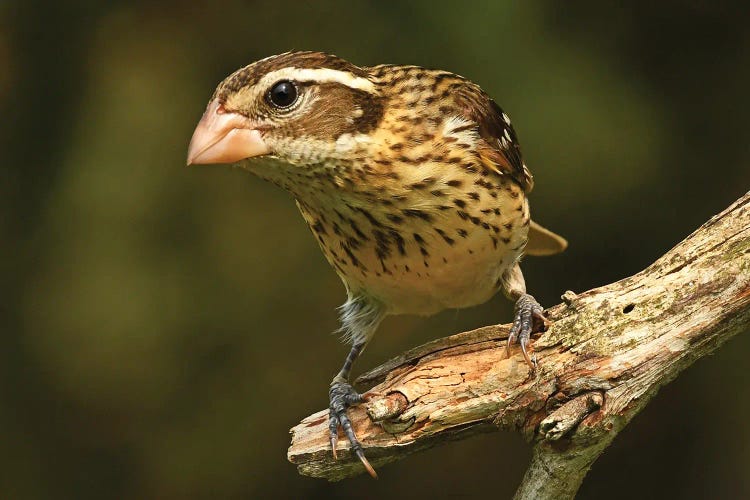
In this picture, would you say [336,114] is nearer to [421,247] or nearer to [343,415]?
[421,247]

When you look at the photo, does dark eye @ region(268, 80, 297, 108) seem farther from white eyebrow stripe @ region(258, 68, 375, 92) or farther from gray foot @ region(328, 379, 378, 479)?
gray foot @ region(328, 379, 378, 479)

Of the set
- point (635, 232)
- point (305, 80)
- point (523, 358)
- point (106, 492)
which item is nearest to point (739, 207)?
point (523, 358)

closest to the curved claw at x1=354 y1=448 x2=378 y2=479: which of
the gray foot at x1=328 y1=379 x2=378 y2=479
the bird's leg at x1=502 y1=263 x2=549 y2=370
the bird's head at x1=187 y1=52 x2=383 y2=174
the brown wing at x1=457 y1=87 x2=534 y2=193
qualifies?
the gray foot at x1=328 y1=379 x2=378 y2=479

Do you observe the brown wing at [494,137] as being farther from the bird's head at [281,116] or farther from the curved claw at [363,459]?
the curved claw at [363,459]

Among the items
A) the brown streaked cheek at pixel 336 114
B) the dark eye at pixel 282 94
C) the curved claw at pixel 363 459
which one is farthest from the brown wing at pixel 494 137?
the curved claw at pixel 363 459

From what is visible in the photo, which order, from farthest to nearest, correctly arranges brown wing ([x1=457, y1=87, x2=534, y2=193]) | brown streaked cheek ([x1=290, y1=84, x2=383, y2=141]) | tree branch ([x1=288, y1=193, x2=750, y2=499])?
brown wing ([x1=457, y1=87, x2=534, y2=193]) < brown streaked cheek ([x1=290, y1=84, x2=383, y2=141]) < tree branch ([x1=288, y1=193, x2=750, y2=499])

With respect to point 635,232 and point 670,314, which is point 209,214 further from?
point 670,314

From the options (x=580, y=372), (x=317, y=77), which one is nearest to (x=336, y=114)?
(x=317, y=77)
